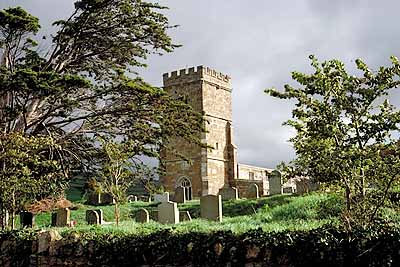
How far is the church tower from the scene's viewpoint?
40.5 m

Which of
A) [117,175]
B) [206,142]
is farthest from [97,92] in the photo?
[206,142]

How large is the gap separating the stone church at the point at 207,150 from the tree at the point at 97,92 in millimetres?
18521

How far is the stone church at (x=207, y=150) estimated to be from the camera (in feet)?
133

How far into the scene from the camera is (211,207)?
1619 cm

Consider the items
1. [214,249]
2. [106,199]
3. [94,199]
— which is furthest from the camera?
[106,199]

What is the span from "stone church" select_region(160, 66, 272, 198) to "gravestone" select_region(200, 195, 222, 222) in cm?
2344

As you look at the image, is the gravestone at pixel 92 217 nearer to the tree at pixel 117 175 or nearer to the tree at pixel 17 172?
the tree at pixel 117 175

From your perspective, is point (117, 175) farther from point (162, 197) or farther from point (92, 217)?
point (162, 197)

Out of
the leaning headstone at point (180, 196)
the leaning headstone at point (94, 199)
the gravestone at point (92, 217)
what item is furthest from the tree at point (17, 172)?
the leaning headstone at point (94, 199)

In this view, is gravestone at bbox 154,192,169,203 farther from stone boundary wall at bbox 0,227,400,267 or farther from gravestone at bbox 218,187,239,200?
stone boundary wall at bbox 0,227,400,267

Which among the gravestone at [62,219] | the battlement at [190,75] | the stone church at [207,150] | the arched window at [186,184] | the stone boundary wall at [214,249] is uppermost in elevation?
the battlement at [190,75]

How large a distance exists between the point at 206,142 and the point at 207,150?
0.80 metres

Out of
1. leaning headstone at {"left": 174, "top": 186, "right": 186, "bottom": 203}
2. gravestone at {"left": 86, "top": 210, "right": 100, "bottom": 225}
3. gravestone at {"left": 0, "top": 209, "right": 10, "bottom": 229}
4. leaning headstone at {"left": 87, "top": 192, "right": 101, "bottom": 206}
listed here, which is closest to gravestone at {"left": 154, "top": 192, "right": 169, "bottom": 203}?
leaning headstone at {"left": 174, "top": 186, "right": 186, "bottom": 203}

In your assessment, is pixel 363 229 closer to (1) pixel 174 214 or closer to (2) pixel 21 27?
(1) pixel 174 214
